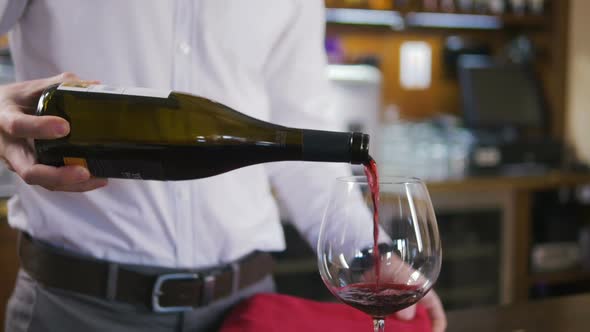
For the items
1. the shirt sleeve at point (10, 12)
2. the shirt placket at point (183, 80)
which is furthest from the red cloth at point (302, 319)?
the shirt sleeve at point (10, 12)

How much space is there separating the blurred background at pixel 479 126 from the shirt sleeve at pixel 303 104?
145 cm

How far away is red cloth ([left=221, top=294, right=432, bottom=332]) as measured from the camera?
812 mm

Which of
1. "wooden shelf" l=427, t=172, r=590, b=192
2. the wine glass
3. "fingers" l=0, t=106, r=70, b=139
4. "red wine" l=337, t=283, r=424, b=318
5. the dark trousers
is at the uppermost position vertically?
"fingers" l=0, t=106, r=70, b=139

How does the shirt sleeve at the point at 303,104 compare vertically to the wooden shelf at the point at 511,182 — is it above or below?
above

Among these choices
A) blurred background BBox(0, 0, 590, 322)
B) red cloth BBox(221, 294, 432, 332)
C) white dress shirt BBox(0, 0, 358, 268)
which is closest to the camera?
red cloth BBox(221, 294, 432, 332)

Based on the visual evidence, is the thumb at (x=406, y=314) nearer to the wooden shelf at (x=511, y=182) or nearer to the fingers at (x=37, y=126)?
the fingers at (x=37, y=126)

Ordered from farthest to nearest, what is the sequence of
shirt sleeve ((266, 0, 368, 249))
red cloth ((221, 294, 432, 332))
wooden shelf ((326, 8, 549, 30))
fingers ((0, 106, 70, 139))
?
1. wooden shelf ((326, 8, 549, 30))
2. shirt sleeve ((266, 0, 368, 249))
3. red cloth ((221, 294, 432, 332))
4. fingers ((0, 106, 70, 139))

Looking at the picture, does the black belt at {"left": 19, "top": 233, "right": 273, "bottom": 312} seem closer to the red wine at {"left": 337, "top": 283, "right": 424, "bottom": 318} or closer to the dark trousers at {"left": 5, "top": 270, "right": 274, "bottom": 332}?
the dark trousers at {"left": 5, "top": 270, "right": 274, "bottom": 332}

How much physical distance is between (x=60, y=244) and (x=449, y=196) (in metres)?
2.19

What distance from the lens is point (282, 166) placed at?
1133 mm

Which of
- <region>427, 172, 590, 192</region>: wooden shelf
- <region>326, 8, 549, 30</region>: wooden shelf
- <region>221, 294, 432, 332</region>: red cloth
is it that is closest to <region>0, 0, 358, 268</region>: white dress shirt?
<region>221, 294, 432, 332</region>: red cloth

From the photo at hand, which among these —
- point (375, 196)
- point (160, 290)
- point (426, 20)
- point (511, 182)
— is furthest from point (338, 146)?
point (426, 20)

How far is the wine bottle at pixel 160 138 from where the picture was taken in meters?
0.72

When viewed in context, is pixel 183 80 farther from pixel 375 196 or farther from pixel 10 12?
pixel 375 196
